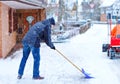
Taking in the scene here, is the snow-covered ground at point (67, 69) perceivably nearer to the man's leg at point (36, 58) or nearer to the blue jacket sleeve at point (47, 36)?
the man's leg at point (36, 58)

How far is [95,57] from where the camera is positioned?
1748 cm

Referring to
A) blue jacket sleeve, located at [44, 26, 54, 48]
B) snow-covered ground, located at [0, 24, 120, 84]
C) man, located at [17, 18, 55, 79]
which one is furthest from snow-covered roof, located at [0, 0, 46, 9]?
blue jacket sleeve, located at [44, 26, 54, 48]

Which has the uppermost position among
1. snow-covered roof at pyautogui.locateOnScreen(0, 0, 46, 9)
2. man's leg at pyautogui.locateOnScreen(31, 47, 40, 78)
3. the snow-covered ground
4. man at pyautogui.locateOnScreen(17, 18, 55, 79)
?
snow-covered roof at pyautogui.locateOnScreen(0, 0, 46, 9)

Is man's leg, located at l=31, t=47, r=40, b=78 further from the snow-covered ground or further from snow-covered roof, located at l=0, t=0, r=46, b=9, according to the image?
snow-covered roof, located at l=0, t=0, r=46, b=9

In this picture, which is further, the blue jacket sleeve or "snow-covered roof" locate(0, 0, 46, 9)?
"snow-covered roof" locate(0, 0, 46, 9)

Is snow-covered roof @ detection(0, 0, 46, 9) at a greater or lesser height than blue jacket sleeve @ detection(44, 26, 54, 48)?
greater

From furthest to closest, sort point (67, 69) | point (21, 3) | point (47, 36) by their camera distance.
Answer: point (21, 3) < point (67, 69) < point (47, 36)

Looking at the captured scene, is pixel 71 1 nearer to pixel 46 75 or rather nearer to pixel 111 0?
pixel 111 0

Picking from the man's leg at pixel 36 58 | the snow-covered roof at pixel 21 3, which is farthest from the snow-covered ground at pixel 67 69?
the snow-covered roof at pixel 21 3

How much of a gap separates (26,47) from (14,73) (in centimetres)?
153

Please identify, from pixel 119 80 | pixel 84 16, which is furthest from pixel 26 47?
pixel 84 16

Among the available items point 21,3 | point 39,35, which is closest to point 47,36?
point 39,35

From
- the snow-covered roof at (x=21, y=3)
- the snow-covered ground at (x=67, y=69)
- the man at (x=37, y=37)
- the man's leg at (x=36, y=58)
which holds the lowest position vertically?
the snow-covered ground at (x=67, y=69)

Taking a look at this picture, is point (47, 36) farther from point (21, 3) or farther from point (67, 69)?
point (21, 3)
